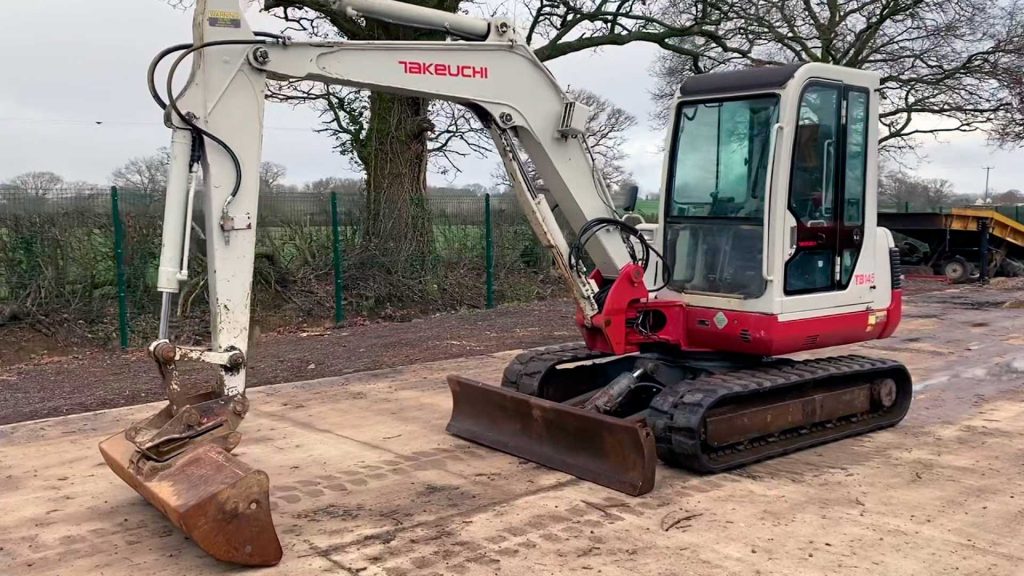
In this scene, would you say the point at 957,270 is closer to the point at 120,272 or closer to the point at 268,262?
the point at 268,262

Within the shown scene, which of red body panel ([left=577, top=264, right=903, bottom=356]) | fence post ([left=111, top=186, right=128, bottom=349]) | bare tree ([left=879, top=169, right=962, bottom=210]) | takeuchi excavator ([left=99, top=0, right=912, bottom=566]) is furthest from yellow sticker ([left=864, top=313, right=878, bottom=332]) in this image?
bare tree ([left=879, top=169, right=962, bottom=210])

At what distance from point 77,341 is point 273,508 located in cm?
666

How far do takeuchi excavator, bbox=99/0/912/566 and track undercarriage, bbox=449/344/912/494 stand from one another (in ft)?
0.05

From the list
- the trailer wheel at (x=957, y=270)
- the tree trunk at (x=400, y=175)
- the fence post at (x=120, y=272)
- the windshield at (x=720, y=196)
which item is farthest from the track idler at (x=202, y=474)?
the trailer wheel at (x=957, y=270)

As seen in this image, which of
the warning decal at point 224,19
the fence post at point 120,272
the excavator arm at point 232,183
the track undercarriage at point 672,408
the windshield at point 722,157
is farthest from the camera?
the fence post at point 120,272

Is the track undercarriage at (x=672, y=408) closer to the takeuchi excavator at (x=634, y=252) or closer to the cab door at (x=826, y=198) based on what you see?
the takeuchi excavator at (x=634, y=252)

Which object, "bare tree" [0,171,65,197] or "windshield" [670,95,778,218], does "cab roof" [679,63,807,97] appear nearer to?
"windshield" [670,95,778,218]

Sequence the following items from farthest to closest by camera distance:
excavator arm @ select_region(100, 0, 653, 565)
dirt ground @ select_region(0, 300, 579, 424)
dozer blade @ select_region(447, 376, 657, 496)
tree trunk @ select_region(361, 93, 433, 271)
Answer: tree trunk @ select_region(361, 93, 433, 271), dirt ground @ select_region(0, 300, 579, 424), dozer blade @ select_region(447, 376, 657, 496), excavator arm @ select_region(100, 0, 653, 565)

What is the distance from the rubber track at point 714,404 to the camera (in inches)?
212

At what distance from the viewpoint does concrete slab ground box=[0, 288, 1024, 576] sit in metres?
4.16

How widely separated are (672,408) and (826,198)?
1.99 metres

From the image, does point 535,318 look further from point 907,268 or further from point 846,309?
point 907,268

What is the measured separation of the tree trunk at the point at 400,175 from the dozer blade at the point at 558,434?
288 inches

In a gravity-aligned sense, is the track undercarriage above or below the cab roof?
below
